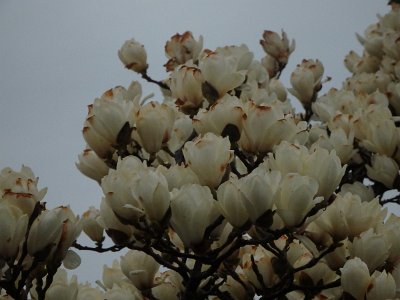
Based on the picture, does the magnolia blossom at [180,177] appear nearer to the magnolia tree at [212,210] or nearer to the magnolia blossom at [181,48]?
the magnolia tree at [212,210]

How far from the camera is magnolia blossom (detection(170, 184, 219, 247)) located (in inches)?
38.0

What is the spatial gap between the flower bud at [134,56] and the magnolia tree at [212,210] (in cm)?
56

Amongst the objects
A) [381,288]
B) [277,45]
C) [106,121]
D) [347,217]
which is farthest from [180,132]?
[277,45]

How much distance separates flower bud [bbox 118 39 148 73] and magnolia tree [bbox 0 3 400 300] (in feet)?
1.85

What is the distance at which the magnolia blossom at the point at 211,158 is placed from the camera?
1.04m

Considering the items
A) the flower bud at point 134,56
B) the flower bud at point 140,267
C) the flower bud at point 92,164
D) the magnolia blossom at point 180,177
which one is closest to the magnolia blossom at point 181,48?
the flower bud at point 134,56

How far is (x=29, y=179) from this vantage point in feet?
3.52

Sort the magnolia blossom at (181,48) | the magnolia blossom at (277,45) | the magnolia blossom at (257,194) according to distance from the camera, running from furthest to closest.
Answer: the magnolia blossom at (277,45), the magnolia blossom at (181,48), the magnolia blossom at (257,194)

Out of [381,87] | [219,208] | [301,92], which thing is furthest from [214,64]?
[381,87]

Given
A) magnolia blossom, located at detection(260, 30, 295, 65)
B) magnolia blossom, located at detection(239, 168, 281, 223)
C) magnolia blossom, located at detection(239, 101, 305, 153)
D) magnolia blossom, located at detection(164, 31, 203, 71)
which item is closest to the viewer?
→ magnolia blossom, located at detection(239, 168, 281, 223)

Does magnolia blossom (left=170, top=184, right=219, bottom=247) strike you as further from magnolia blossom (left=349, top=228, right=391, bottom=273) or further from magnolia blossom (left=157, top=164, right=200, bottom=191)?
magnolia blossom (left=349, top=228, right=391, bottom=273)

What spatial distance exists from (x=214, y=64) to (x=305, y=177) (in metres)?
0.47

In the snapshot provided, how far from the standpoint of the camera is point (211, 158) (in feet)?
3.41

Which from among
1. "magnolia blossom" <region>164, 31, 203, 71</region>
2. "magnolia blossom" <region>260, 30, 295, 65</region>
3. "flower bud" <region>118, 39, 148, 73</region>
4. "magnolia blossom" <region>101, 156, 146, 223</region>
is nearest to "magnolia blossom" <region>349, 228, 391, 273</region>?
"magnolia blossom" <region>101, 156, 146, 223</region>
